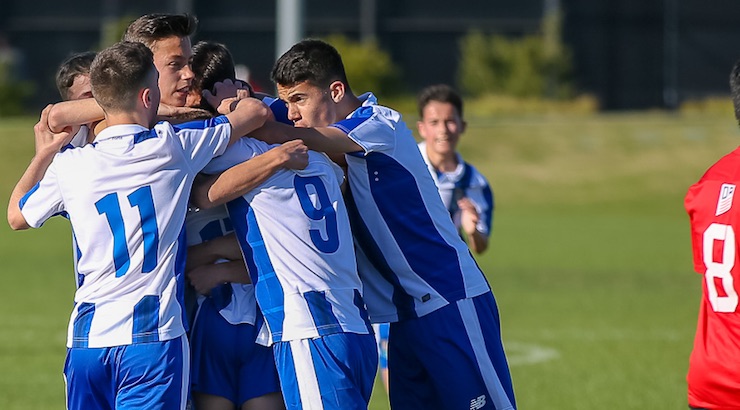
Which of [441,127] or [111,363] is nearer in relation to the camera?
[111,363]

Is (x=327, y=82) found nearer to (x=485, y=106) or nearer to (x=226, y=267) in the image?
(x=226, y=267)

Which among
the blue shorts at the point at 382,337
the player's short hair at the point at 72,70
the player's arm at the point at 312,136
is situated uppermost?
the player's short hair at the point at 72,70

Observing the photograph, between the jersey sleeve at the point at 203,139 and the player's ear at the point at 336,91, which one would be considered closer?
the jersey sleeve at the point at 203,139

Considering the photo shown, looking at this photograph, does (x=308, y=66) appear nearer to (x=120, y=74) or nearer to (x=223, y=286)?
(x=120, y=74)

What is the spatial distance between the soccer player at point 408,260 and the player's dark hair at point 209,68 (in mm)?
201

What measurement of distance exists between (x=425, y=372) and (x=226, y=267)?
1.06m

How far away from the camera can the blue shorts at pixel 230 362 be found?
15.2ft

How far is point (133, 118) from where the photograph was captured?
4.40 meters

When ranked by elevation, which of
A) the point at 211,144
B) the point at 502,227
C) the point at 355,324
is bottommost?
the point at 502,227

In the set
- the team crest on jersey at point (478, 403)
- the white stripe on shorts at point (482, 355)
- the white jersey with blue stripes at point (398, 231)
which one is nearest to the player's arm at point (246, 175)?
the white jersey with blue stripes at point (398, 231)

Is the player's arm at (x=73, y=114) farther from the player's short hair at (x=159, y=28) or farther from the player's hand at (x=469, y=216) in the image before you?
the player's hand at (x=469, y=216)

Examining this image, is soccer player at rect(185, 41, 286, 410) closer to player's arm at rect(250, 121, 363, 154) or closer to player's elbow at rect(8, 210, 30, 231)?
player's arm at rect(250, 121, 363, 154)

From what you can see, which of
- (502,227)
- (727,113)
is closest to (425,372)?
(502,227)

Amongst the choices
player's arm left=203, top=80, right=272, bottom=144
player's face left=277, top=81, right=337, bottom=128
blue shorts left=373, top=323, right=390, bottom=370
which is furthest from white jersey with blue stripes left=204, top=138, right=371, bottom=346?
blue shorts left=373, top=323, right=390, bottom=370
